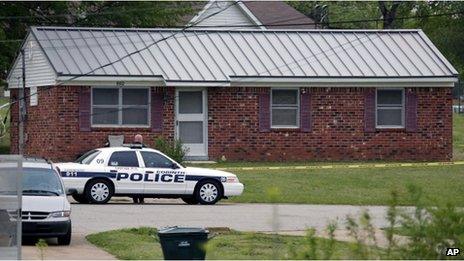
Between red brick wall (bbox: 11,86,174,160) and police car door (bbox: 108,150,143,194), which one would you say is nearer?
police car door (bbox: 108,150,143,194)

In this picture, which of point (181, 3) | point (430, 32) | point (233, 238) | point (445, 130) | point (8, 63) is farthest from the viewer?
point (430, 32)

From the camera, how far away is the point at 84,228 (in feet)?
73.4

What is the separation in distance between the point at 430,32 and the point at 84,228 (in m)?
38.5

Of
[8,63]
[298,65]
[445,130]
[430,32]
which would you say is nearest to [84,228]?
[298,65]

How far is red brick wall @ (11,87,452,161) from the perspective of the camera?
36.6 m

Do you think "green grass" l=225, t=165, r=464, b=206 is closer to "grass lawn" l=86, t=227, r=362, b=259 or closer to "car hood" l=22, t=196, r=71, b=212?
"grass lawn" l=86, t=227, r=362, b=259

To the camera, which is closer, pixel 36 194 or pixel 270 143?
pixel 36 194

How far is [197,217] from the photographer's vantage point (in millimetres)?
24141

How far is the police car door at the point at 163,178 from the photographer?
27172 mm

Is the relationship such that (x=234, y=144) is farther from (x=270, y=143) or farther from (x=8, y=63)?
(x=8, y=63)

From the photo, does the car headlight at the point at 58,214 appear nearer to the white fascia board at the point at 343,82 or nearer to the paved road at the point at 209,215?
the paved road at the point at 209,215

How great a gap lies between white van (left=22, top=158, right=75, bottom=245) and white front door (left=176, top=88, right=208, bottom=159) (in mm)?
17292

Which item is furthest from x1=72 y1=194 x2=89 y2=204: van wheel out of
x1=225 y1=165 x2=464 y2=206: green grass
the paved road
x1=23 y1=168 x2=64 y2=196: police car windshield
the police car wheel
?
x1=23 y1=168 x2=64 y2=196: police car windshield

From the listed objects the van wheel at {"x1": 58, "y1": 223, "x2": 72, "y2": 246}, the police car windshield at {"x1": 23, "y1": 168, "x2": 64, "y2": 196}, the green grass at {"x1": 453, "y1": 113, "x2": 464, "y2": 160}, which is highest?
the green grass at {"x1": 453, "y1": 113, "x2": 464, "y2": 160}
